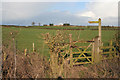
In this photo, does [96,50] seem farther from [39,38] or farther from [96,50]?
[39,38]

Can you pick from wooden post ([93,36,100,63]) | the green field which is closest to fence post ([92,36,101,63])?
wooden post ([93,36,100,63])

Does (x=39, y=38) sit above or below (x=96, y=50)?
above

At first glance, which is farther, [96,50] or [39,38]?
[39,38]

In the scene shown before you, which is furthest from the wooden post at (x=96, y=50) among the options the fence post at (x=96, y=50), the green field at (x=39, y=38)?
the green field at (x=39, y=38)

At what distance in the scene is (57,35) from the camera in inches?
283

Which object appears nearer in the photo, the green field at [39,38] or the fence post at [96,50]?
the green field at [39,38]

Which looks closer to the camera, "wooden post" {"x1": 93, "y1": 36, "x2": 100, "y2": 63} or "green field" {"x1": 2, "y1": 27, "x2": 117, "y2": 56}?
"green field" {"x1": 2, "y1": 27, "x2": 117, "y2": 56}

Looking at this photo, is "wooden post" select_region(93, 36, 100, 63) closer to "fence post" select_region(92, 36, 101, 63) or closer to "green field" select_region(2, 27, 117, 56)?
"fence post" select_region(92, 36, 101, 63)

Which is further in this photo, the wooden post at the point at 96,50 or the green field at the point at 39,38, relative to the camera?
the wooden post at the point at 96,50

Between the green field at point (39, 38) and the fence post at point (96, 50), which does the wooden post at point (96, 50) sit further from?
the green field at point (39, 38)

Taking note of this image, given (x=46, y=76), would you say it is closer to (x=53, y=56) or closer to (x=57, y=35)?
(x=53, y=56)

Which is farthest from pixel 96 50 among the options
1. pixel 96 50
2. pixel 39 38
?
pixel 39 38

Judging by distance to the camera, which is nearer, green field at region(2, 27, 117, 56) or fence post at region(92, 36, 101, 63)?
green field at region(2, 27, 117, 56)

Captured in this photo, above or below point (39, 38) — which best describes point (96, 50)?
below
